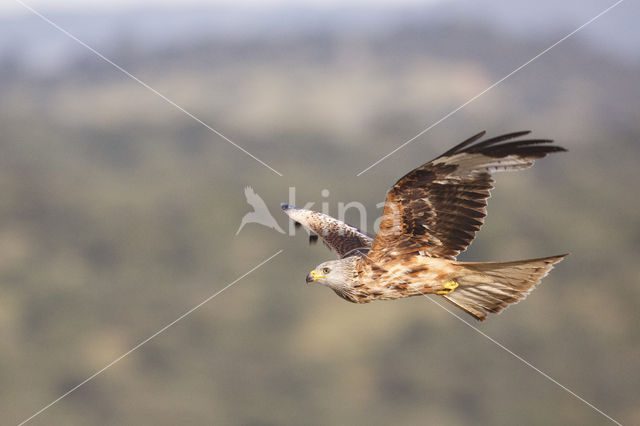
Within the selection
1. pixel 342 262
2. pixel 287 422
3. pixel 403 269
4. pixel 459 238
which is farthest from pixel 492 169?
pixel 287 422

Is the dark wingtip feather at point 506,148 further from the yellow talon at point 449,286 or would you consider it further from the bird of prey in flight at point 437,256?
the yellow talon at point 449,286

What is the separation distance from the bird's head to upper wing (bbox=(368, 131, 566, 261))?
1.17ft

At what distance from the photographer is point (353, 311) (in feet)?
648

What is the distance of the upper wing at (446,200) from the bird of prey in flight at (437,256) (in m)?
0.01

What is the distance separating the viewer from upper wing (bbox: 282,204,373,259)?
9672 millimetres

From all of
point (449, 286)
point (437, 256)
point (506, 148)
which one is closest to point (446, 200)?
point (437, 256)

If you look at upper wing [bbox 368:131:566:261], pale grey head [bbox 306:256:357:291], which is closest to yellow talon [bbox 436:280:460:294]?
upper wing [bbox 368:131:566:261]

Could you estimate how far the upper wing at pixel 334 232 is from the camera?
31.7ft

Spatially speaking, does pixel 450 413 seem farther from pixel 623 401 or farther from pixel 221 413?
pixel 221 413

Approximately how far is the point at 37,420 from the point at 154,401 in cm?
3390

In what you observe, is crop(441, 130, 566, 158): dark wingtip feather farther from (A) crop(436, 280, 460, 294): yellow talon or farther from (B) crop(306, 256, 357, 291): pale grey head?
(B) crop(306, 256, 357, 291): pale grey head

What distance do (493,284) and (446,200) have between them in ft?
4.43

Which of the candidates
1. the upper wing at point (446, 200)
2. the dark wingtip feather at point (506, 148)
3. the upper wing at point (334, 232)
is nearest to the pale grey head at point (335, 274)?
the upper wing at point (446, 200)

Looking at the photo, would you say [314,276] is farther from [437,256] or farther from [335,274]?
[437,256]
